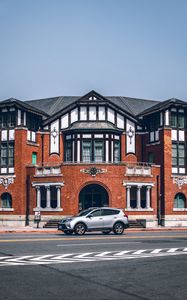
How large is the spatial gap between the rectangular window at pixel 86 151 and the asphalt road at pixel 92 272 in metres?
24.1

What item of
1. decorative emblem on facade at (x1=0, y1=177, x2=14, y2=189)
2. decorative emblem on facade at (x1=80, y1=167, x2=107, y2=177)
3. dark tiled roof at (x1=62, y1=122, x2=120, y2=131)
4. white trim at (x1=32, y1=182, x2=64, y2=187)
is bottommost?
white trim at (x1=32, y1=182, x2=64, y2=187)

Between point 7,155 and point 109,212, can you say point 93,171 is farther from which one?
point 109,212

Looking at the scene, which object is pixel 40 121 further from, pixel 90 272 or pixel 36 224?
pixel 90 272

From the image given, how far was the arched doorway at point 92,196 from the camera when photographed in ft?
138

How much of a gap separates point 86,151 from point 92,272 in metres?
31.0

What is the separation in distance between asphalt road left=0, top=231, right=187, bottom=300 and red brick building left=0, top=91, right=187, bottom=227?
21.2 m

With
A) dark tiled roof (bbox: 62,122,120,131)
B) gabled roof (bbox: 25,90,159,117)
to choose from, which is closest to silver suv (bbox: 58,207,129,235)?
dark tiled roof (bbox: 62,122,120,131)

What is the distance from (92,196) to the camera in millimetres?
42250

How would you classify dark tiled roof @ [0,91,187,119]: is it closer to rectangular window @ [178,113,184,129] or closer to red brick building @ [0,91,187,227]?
red brick building @ [0,91,187,227]

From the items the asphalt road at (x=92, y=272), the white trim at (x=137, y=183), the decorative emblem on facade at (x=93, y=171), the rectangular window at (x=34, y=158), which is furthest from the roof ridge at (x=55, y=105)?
the asphalt road at (x=92, y=272)

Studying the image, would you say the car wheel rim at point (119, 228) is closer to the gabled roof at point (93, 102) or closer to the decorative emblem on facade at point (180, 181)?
the decorative emblem on facade at point (180, 181)

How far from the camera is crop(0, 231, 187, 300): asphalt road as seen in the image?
10.1 metres

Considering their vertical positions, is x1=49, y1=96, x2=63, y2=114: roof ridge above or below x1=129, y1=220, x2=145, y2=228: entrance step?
above

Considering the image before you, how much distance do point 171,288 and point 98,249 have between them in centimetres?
809
